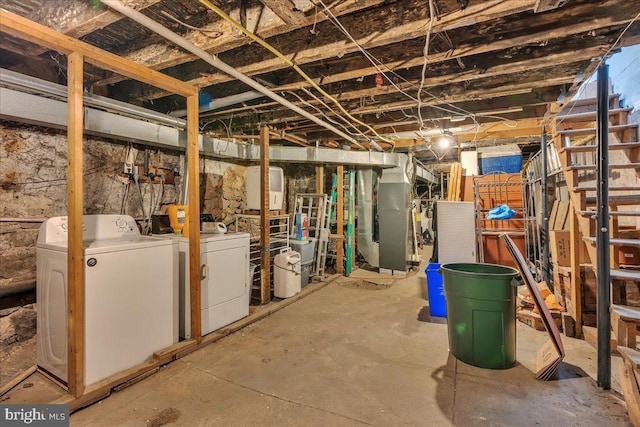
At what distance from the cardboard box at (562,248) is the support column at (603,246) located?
4.70 ft

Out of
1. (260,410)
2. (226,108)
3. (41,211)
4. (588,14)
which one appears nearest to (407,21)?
(588,14)

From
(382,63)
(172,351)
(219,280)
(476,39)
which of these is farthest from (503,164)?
(172,351)

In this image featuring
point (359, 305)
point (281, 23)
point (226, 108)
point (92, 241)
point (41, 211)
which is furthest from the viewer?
point (359, 305)

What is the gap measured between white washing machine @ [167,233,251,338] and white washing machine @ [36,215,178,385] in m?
0.20

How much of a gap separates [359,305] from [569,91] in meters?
3.15

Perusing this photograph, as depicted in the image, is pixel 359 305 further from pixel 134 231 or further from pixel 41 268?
pixel 41 268

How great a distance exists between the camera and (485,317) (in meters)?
2.24

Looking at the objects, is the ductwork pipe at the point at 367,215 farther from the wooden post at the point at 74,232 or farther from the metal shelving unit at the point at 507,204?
the wooden post at the point at 74,232

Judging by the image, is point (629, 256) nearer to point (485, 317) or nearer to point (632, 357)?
point (632, 357)

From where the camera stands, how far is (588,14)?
1844 millimetres

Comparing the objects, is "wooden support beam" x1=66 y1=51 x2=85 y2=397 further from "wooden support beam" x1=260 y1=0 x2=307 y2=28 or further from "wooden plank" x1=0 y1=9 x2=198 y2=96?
"wooden support beam" x1=260 y1=0 x2=307 y2=28

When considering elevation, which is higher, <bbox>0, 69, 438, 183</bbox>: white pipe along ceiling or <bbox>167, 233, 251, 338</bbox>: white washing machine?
<bbox>0, 69, 438, 183</bbox>: white pipe along ceiling

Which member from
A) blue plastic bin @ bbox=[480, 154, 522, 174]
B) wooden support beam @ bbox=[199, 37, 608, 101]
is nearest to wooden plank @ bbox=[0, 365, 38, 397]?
wooden support beam @ bbox=[199, 37, 608, 101]

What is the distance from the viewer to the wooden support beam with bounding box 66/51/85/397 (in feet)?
5.93
